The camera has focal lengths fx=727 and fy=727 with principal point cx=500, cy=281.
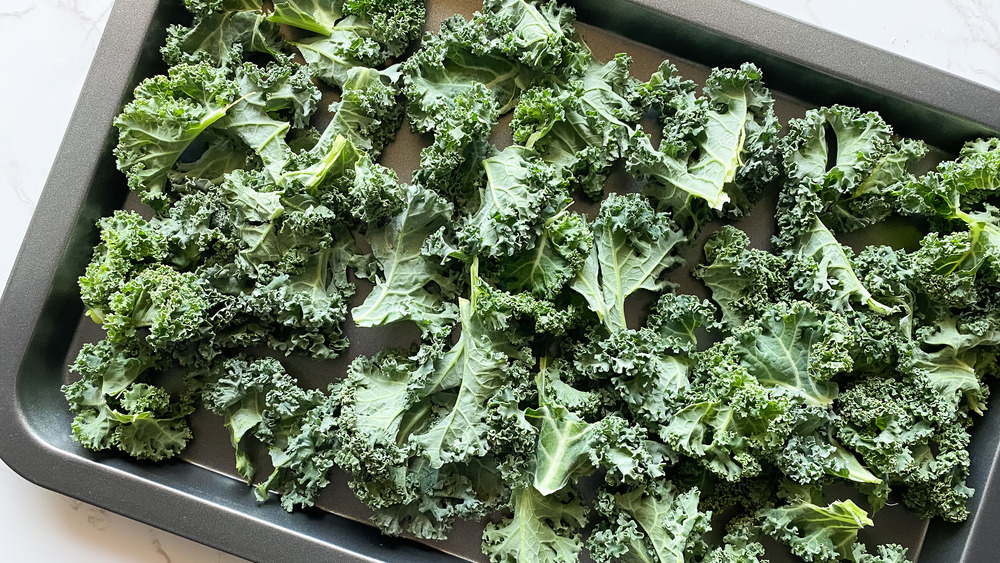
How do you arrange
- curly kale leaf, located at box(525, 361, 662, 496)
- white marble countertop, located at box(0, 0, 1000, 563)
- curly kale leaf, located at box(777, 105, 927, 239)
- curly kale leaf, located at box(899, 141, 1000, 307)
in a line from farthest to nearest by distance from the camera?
white marble countertop, located at box(0, 0, 1000, 563) < curly kale leaf, located at box(777, 105, 927, 239) < curly kale leaf, located at box(899, 141, 1000, 307) < curly kale leaf, located at box(525, 361, 662, 496)

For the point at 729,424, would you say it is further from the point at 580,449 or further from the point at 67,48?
the point at 67,48

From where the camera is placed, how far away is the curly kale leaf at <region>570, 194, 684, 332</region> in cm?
235

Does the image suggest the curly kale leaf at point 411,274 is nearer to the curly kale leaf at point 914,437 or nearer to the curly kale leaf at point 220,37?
the curly kale leaf at point 220,37

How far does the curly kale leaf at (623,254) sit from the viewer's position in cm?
235

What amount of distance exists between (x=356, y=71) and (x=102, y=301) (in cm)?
111

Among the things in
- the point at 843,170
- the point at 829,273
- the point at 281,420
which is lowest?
the point at 281,420

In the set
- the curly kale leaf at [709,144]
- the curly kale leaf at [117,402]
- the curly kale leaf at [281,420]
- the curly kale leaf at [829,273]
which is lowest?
the curly kale leaf at [117,402]

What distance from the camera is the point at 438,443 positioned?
7.44 ft

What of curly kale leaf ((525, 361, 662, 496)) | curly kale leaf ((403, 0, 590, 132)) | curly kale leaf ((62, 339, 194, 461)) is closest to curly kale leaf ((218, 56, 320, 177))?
curly kale leaf ((403, 0, 590, 132))

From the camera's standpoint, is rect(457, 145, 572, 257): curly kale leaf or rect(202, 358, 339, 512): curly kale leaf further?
rect(202, 358, 339, 512): curly kale leaf

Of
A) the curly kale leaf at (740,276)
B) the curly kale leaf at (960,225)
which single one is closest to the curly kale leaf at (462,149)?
the curly kale leaf at (740,276)

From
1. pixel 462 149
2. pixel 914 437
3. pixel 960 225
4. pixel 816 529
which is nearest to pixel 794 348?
pixel 914 437

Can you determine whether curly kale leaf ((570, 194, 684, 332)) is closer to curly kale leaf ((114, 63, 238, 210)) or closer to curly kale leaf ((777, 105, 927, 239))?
curly kale leaf ((777, 105, 927, 239))

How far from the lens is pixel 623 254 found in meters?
2.40
